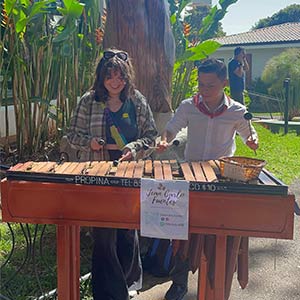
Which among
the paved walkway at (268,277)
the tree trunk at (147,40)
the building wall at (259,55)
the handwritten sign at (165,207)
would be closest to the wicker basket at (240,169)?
the handwritten sign at (165,207)

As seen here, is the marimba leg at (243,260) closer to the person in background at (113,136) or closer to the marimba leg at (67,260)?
the person in background at (113,136)

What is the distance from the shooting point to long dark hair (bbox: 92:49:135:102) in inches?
119

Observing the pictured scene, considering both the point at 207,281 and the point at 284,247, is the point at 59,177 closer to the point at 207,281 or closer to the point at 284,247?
the point at 207,281

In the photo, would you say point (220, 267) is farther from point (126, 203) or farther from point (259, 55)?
point (259, 55)

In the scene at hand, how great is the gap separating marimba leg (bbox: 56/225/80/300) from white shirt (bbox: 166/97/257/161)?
109 centimetres

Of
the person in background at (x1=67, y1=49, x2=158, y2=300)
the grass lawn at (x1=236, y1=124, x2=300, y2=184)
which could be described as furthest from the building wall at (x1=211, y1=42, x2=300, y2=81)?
the person in background at (x1=67, y1=49, x2=158, y2=300)

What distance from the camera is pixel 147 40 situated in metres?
5.09

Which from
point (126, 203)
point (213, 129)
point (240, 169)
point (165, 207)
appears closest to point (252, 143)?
point (213, 129)

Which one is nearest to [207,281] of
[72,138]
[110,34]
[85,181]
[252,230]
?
[252,230]

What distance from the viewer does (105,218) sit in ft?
7.61

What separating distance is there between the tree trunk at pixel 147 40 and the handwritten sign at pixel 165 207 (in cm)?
299

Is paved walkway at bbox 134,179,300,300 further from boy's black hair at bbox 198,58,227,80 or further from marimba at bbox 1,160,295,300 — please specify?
boy's black hair at bbox 198,58,227,80

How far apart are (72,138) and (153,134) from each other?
55 cm

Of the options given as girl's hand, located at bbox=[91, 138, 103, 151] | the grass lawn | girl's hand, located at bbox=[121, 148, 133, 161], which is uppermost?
girl's hand, located at bbox=[91, 138, 103, 151]
